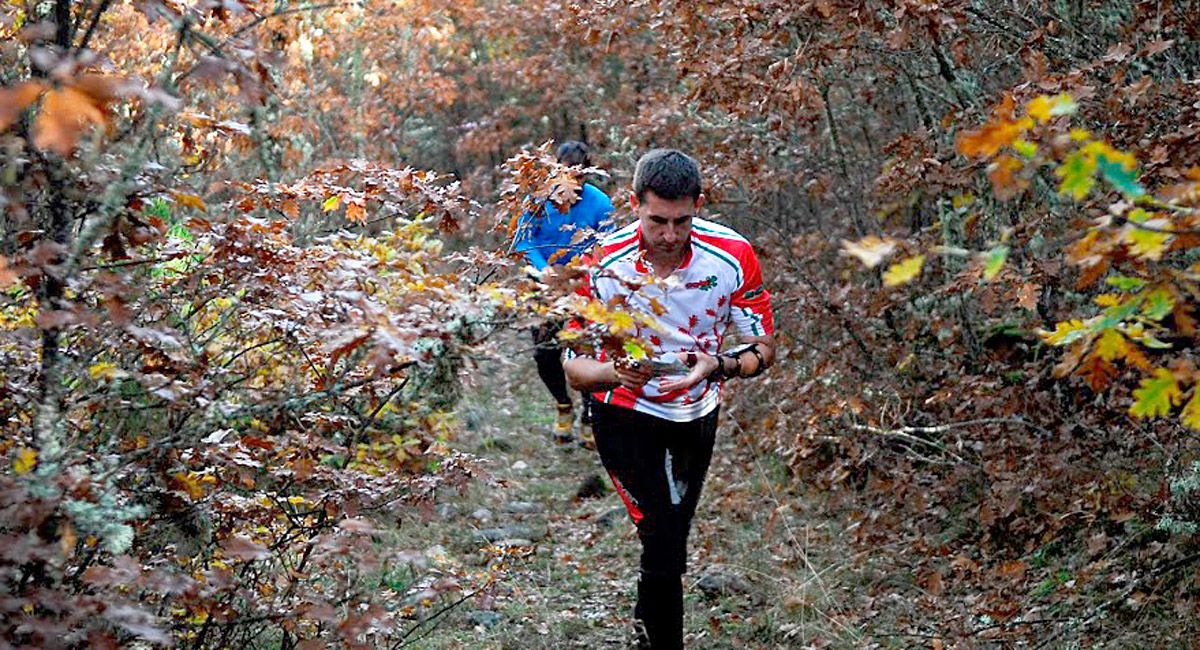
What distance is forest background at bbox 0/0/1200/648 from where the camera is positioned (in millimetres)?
2789

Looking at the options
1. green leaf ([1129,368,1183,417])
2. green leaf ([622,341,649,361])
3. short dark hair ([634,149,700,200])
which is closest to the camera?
green leaf ([1129,368,1183,417])

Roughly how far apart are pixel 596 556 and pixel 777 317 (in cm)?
246

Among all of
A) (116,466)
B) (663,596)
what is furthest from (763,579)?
(116,466)

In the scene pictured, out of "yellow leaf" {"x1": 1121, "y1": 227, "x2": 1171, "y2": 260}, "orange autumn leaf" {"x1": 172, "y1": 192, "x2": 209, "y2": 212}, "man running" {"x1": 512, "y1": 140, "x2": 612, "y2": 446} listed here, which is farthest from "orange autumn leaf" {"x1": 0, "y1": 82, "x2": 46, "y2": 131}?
"yellow leaf" {"x1": 1121, "y1": 227, "x2": 1171, "y2": 260}

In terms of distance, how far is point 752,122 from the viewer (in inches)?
371

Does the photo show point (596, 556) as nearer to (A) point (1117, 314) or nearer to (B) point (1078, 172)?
(A) point (1117, 314)

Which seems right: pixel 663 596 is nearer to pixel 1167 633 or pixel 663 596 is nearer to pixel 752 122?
pixel 1167 633

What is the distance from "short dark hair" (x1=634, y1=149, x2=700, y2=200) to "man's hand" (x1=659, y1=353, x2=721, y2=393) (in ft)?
1.91

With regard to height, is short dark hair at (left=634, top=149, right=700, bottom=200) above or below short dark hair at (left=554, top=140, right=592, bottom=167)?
above

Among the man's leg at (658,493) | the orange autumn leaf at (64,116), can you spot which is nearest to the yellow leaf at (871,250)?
the orange autumn leaf at (64,116)

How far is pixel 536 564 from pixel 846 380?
2.21 m

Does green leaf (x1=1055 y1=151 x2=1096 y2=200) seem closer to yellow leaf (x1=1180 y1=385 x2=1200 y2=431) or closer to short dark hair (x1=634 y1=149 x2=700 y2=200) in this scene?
yellow leaf (x1=1180 y1=385 x2=1200 y2=431)

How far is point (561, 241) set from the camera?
740 cm

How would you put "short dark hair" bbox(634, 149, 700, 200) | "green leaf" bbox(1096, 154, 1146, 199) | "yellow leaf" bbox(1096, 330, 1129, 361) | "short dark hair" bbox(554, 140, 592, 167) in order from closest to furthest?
"green leaf" bbox(1096, 154, 1146, 199), "yellow leaf" bbox(1096, 330, 1129, 361), "short dark hair" bbox(634, 149, 700, 200), "short dark hair" bbox(554, 140, 592, 167)
